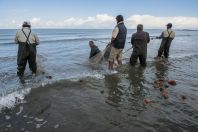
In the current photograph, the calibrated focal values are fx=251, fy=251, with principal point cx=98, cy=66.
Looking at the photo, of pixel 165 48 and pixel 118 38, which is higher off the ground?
pixel 118 38

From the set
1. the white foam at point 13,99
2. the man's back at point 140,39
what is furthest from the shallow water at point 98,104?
the man's back at point 140,39

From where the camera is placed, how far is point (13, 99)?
7.22m

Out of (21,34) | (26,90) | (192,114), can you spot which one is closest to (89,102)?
(26,90)

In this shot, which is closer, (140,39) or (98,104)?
(98,104)

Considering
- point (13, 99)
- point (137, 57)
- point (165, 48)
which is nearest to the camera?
point (13, 99)

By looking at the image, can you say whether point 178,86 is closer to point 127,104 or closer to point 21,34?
point 127,104

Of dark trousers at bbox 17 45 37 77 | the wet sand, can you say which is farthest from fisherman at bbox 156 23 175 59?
dark trousers at bbox 17 45 37 77

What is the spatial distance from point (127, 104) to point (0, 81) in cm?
542

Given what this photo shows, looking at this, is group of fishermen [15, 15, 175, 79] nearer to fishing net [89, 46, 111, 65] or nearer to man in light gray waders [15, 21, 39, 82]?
man in light gray waders [15, 21, 39, 82]

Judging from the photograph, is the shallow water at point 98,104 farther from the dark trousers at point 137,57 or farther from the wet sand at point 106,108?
the dark trousers at point 137,57

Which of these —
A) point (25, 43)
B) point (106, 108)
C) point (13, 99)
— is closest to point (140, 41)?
point (25, 43)

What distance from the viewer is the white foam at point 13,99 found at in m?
6.84

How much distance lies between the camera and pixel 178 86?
353 inches

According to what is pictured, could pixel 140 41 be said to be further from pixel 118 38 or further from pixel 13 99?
pixel 13 99
